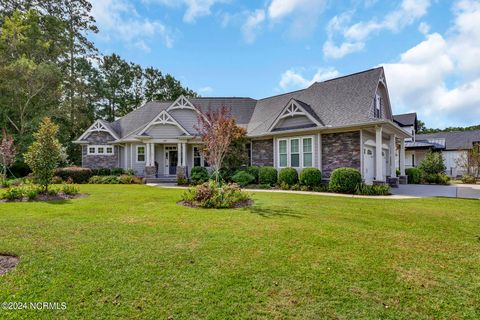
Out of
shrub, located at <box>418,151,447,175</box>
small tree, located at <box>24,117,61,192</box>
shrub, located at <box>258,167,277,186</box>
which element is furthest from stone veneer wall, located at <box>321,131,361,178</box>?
small tree, located at <box>24,117,61,192</box>

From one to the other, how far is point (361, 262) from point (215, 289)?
2419 millimetres

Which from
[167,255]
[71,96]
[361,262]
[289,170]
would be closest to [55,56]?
[71,96]

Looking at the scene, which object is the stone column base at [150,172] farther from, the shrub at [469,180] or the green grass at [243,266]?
the shrub at [469,180]

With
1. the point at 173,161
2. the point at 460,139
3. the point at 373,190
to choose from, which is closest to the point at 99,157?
the point at 173,161

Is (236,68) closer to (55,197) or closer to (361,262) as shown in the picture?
(55,197)

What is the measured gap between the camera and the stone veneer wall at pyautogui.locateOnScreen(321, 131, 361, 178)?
14430 mm

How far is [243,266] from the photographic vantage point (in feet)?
13.3

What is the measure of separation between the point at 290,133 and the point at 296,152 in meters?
1.24

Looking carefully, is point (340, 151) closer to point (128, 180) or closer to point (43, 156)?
point (128, 180)

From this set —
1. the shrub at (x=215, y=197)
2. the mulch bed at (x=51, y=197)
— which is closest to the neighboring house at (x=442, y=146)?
the shrub at (x=215, y=197)

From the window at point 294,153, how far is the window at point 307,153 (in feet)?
1.34

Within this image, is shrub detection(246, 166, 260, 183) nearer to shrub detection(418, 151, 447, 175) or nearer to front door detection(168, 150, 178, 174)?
front door detection(168, 150, 178, 174)

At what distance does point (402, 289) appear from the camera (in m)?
3.46

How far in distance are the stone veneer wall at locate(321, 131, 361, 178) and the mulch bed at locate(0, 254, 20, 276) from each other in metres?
14.0
